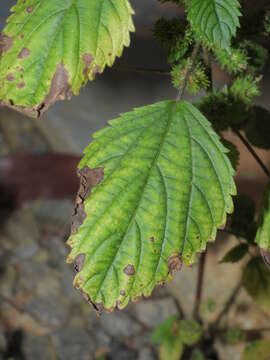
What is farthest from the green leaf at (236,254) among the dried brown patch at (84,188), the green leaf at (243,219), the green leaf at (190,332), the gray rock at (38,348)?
the gray rock at (38,348)

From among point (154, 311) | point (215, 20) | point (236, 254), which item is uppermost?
point (215, 20)

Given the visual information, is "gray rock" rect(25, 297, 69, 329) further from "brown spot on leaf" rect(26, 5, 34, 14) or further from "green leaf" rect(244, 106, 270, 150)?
"brown spot on leaf" rect(26, 5, 34, 14)

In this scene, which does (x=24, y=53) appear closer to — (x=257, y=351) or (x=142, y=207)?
(x=142, y=207)

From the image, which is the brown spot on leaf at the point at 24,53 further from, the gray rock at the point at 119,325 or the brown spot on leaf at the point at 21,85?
the gray rock at the point at 119,325

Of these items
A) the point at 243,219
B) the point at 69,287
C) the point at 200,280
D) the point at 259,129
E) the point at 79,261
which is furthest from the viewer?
the point at 69,287

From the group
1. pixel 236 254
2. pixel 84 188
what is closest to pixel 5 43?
pixel 84 188
